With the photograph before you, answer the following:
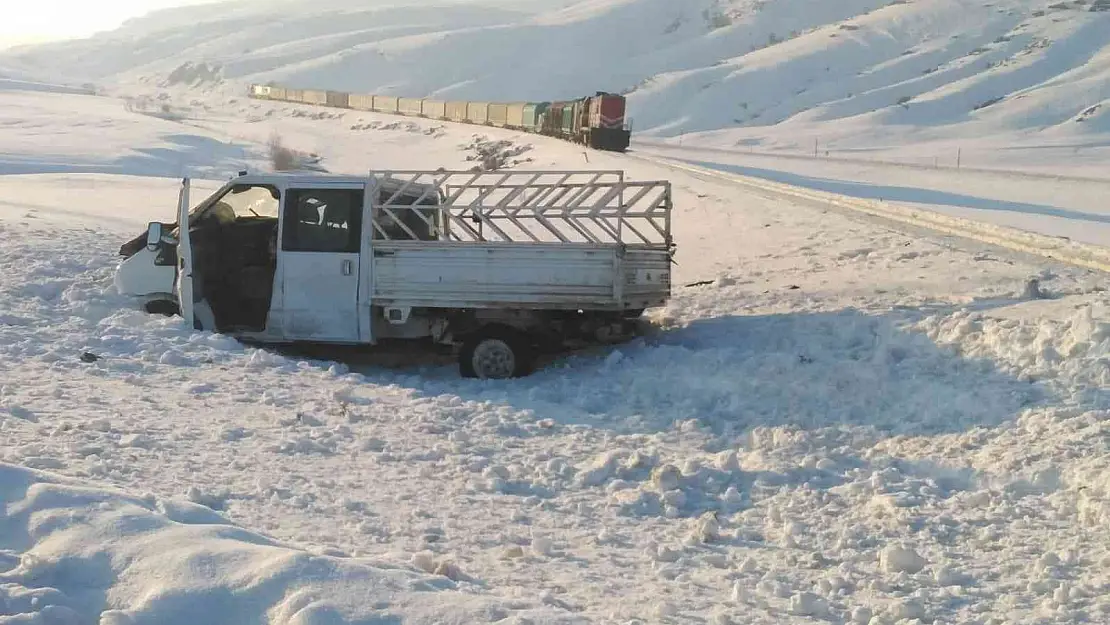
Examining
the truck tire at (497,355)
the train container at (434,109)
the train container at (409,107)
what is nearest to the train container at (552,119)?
the train container at (434,109)

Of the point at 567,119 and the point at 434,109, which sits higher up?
the point at 434,109

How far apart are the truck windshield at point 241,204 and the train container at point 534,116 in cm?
4534

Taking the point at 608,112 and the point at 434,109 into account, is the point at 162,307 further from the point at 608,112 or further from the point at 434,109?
the point at 434,109

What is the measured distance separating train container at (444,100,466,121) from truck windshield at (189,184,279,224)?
57512 millimetres

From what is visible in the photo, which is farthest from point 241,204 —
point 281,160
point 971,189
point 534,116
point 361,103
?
point 361,103

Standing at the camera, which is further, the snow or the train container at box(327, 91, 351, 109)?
the train container at box(327, 91, 351, 109)

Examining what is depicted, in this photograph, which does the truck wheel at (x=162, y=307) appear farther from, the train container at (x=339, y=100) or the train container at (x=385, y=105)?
the train container at (x=339, y=100)

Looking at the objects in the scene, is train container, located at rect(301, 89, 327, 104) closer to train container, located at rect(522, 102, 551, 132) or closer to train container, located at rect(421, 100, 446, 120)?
train container, located at rect(421, 100, 446, 120)

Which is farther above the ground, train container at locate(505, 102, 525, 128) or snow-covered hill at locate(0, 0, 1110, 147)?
snow-covered hill at locate(0, 0, 1110, 147)

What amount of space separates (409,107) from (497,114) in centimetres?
1834

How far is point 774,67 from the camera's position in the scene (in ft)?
308

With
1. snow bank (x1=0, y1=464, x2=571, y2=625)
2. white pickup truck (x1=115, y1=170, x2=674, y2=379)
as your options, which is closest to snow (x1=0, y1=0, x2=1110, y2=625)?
snow bank (x1=0, y1=464, x2=571, y2=625)

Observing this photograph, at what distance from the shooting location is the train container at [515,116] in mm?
58406

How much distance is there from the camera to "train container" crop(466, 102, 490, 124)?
63812 mm
